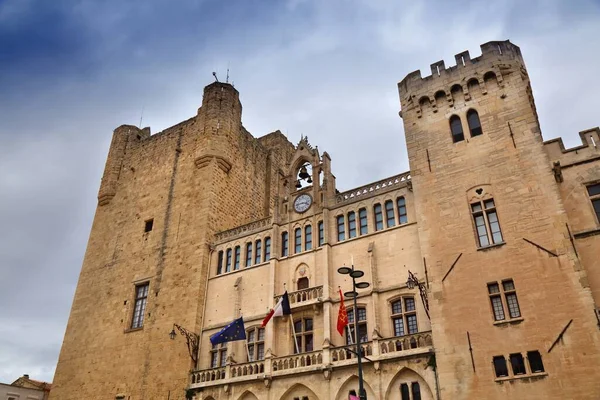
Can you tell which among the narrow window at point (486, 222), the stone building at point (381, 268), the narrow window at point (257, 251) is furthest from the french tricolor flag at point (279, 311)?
the narrow window at point (486, 222)

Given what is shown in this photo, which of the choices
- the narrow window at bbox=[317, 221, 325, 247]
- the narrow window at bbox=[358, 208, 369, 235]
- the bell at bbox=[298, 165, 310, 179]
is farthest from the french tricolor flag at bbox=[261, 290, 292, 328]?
the bell at bbox=[298, 165, 310, 179]

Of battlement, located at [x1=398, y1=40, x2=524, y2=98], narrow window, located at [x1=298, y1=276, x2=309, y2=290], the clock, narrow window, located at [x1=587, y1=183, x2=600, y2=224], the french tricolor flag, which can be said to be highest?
battlement, located at [x1=398, y1=40, x2=524, y2=98]

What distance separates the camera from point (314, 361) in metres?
22.7

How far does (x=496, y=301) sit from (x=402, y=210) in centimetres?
643

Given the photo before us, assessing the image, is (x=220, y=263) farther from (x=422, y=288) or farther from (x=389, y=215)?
(x=422, y=288)

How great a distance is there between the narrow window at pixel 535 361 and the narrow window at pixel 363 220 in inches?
368

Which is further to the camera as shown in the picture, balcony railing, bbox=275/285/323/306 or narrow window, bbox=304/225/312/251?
narrow window, bbox=304/225/312/251

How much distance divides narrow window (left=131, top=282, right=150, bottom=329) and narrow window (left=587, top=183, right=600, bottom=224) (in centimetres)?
2411

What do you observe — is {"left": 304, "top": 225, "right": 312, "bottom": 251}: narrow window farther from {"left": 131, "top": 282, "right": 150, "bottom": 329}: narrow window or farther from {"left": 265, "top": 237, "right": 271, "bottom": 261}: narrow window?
{"left": 131, "top": 282, "right": 150, "bottom": 329}: narrow window

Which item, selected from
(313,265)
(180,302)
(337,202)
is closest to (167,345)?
(180,302)

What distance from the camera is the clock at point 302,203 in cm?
2792

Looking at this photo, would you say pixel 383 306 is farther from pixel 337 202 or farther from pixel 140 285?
pixel 140 285

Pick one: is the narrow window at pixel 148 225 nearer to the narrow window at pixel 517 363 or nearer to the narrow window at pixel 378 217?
the narrow window at pixel 378 217

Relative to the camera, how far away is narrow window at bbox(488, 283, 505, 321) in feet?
63.7
